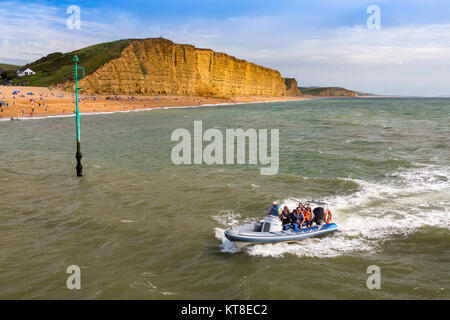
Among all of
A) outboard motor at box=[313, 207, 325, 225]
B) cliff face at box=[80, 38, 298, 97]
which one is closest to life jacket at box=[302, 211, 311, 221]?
outboard motor at box=[313, 207, 325, 225]

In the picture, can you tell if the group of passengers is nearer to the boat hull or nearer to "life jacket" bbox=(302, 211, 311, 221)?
"life jacket" bbox=(302, 211, 311, 221)

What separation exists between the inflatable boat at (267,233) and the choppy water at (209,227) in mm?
384

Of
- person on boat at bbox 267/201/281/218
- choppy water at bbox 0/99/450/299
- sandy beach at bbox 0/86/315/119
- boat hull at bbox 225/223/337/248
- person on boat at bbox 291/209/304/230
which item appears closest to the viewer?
choppy water at bbox 0/99/450/299

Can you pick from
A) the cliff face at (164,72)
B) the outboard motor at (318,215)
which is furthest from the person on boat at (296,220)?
the cliff face at (164,72)

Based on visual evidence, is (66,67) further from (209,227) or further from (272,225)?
(272,225)

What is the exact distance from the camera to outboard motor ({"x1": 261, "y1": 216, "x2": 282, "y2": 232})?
1262cm

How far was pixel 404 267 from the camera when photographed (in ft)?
37.2

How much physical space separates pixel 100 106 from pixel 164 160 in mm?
55053

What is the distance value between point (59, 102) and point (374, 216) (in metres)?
72.0

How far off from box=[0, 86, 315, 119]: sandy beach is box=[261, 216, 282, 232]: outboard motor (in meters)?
59.1

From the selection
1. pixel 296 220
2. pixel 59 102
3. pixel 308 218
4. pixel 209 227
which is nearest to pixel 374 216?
pixel 308 218

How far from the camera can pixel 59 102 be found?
72250 mm

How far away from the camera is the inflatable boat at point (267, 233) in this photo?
12188mm

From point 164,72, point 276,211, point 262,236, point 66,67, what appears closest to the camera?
point 262,236
